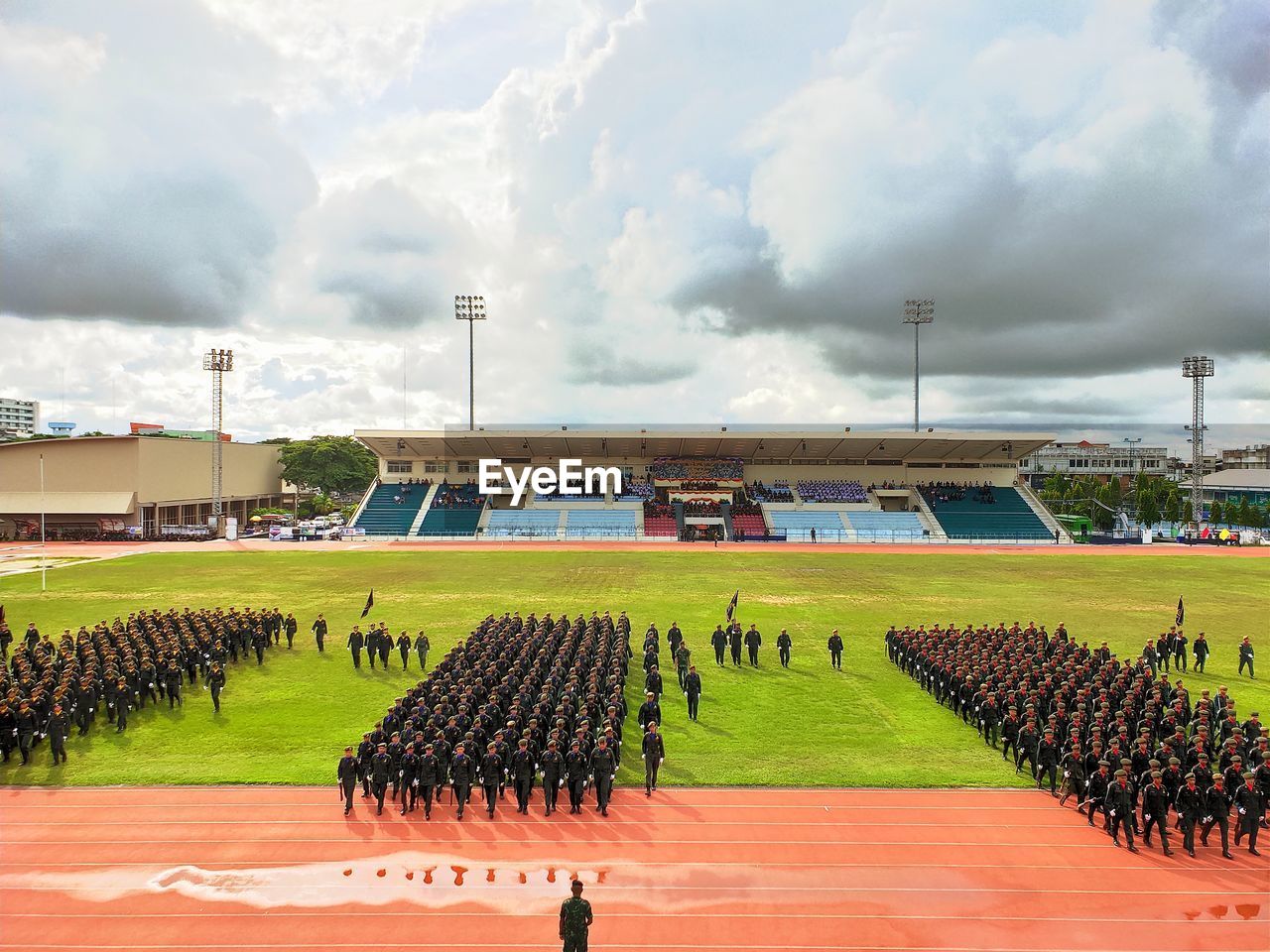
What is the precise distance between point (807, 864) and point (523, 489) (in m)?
54.6

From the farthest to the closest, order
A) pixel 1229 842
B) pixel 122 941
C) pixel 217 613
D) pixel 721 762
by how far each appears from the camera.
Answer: pixel 217 613 → pixel 721 762 → pixel 1229 842 → pixel 122 941

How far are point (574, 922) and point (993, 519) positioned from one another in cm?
6005

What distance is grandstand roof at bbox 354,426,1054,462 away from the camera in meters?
59.3

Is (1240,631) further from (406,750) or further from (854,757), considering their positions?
(406,750)

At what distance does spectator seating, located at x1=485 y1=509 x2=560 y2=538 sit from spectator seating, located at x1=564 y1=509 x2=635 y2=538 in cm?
123

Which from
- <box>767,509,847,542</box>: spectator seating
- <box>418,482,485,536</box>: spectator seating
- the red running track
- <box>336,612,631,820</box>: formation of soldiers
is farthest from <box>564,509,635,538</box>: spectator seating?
the red running track

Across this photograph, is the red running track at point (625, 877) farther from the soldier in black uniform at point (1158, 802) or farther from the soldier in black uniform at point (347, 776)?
the soldier in black uniform at point (1158, 802)

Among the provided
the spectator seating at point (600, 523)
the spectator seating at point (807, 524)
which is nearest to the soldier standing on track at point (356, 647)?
the spectator seating at point (600, 523)

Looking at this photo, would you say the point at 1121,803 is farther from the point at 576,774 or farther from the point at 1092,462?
the point at 1092,462

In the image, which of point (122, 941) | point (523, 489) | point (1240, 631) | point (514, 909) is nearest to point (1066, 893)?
point (514, 909)

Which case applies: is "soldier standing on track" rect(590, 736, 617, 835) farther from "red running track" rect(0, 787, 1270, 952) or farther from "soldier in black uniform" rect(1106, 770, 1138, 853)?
"soldier in black uniform" rect(1106, 770, 1138, 853)

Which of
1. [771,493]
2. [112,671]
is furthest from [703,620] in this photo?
[771,493]

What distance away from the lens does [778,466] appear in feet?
214

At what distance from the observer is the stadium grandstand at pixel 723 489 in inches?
2251
